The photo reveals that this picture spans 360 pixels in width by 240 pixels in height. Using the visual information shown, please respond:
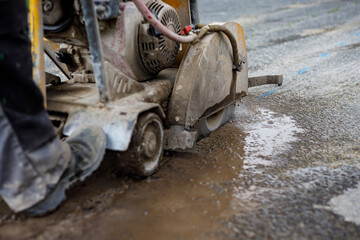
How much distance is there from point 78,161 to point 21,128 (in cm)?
38

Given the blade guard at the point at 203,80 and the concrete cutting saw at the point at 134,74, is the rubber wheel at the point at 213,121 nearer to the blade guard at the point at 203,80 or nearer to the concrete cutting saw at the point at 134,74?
the concrete cutting saw at the point at 134,74

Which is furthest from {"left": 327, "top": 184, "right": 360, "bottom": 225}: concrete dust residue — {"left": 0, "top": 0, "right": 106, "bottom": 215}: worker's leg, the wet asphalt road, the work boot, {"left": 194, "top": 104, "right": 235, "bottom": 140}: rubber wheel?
{"left": 0, "top": 0, "right": 106, "bottom": 215}: worker's leg

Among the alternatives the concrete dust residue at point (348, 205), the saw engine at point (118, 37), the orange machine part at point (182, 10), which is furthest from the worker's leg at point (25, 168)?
the orange machine part at point (182, 10)

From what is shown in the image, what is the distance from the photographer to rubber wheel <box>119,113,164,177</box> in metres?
2.17

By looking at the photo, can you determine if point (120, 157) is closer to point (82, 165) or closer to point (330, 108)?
point (82, 165)

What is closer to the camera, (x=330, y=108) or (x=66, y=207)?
(x=66, y=207)

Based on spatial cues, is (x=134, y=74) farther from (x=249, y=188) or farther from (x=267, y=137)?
(x=267, y=137)

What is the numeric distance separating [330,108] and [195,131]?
1.80 meters

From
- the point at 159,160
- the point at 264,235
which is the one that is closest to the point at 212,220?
the point at 264,235

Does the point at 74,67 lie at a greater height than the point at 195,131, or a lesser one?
greater

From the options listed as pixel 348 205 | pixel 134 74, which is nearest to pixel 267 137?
pixel 348 205

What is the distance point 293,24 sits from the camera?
29.7ft

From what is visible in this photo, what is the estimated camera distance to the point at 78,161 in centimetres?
200

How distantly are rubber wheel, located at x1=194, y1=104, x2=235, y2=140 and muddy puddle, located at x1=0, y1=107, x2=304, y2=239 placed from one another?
0.58ft
